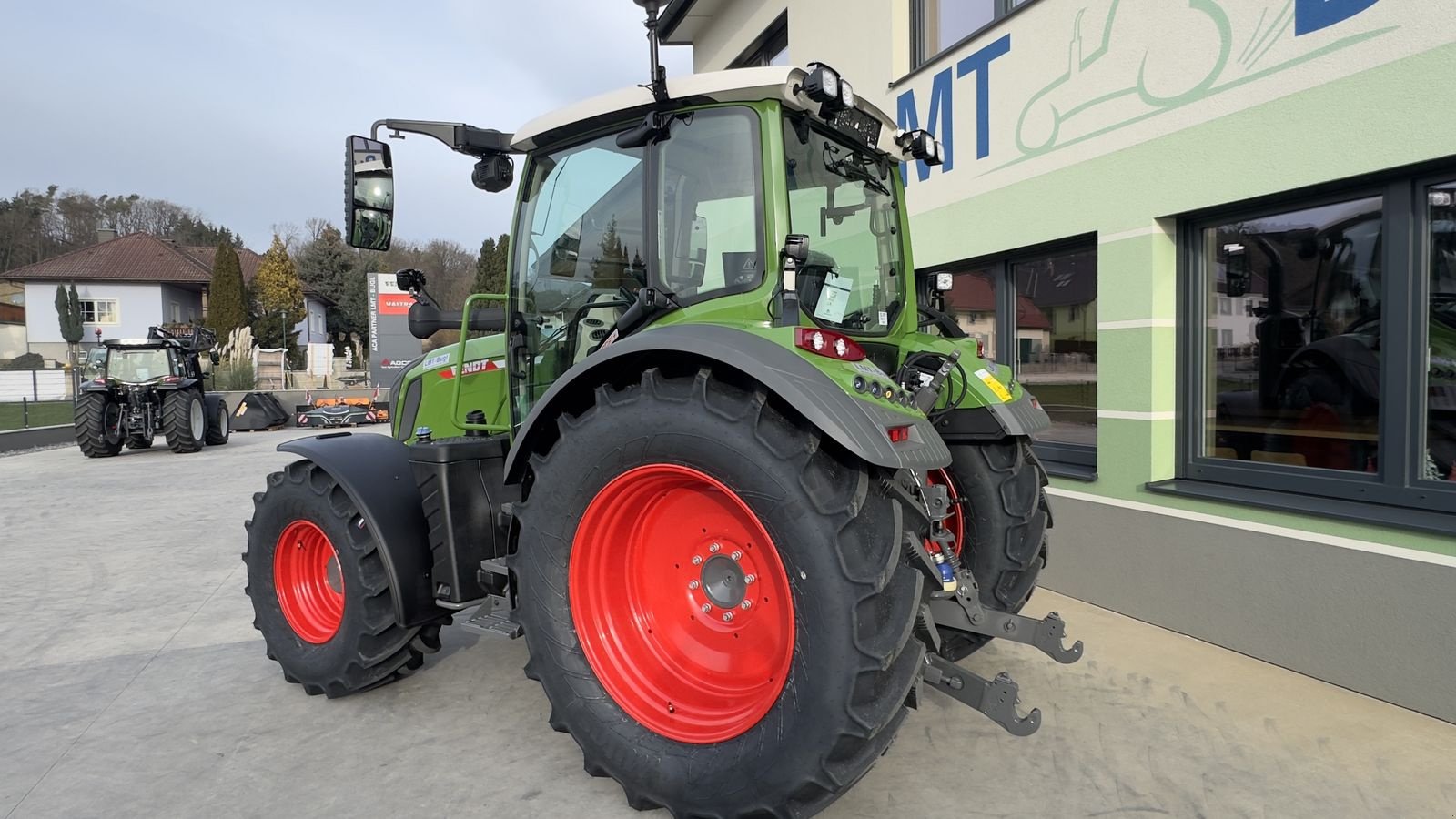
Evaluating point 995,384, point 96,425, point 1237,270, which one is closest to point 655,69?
point 995,384

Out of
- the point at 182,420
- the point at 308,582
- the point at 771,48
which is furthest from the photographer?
the point at 182,420

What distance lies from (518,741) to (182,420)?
13509 millimetres

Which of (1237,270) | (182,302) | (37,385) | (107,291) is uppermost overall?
(107,291)

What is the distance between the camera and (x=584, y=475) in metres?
2.45

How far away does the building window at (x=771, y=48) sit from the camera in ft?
27.7

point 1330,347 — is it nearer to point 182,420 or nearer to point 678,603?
point 678,603

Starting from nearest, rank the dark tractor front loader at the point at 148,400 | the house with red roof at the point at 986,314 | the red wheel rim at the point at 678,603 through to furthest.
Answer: the red wheel rim at the point at 678,603, the house with red roof at the point at 986,314, the dark tractor front loader at the point at 148,400

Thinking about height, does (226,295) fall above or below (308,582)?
above

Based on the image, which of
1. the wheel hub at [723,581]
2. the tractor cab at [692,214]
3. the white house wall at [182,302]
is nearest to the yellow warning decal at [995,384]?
the tractor cab at [692,214]

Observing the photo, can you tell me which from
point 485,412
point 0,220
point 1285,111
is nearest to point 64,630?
point 485,412

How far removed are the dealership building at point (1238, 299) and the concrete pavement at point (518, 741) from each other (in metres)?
0.39

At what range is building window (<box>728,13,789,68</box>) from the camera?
845cm

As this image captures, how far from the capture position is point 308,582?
3.55 meters

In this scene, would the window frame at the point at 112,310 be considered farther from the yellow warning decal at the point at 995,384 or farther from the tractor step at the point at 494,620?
the yellow warning decal at the point at 995,384
